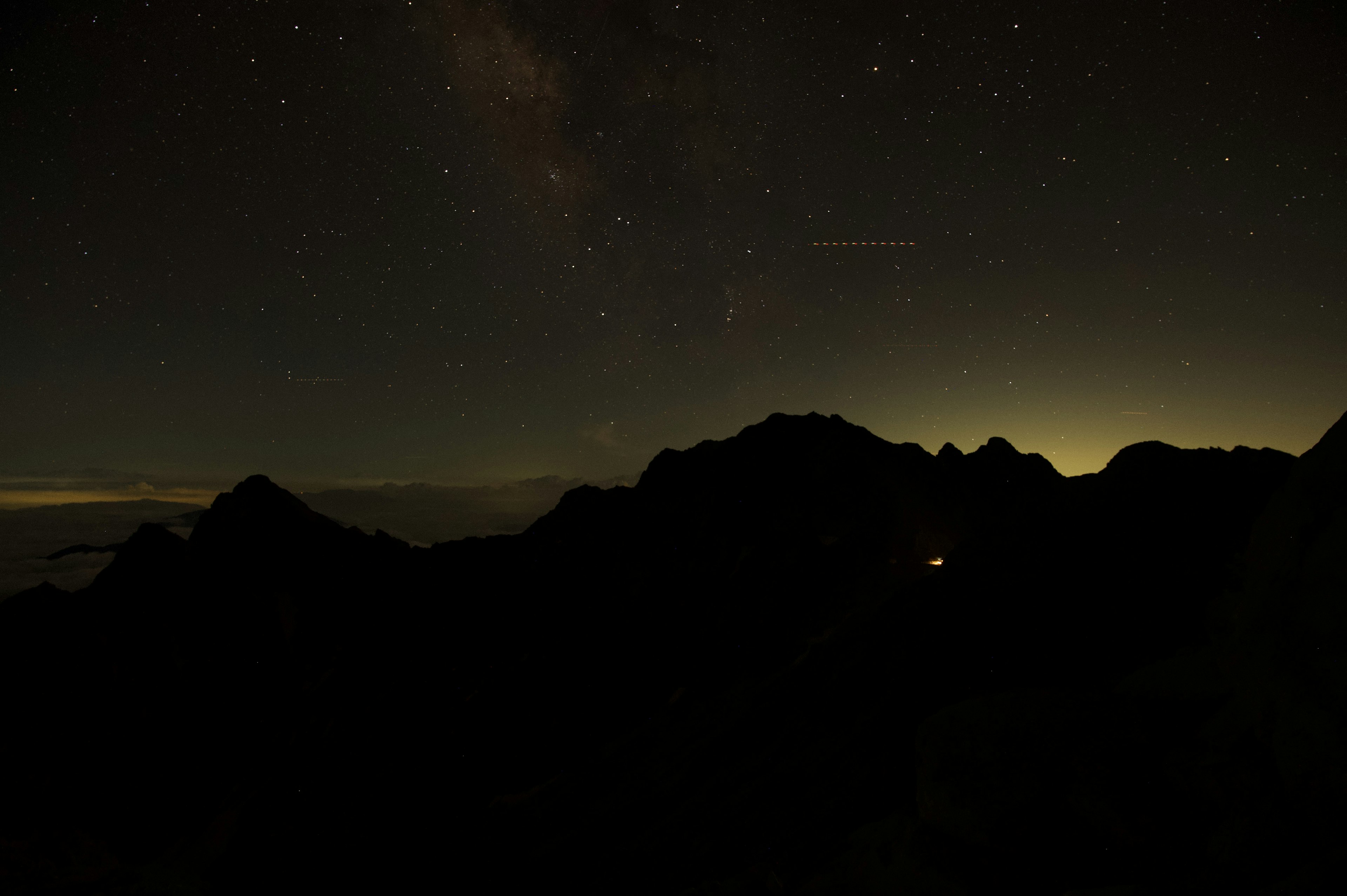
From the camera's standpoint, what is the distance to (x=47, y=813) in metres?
43.4

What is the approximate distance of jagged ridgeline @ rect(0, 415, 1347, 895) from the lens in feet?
26.8

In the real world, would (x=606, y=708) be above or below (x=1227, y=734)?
below

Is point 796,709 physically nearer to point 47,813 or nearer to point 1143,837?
point 1143,837

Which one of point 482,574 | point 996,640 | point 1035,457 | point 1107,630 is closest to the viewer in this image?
point 1107,630

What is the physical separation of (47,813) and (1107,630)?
70.1 meters

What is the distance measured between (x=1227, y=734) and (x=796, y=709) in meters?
14.5

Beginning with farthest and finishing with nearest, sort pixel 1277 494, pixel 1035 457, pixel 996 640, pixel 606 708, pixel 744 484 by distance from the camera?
pixel 1035 457 → pixel 744 484 → pixel 606 708 → pixel 996 640 → pixel 1277 494

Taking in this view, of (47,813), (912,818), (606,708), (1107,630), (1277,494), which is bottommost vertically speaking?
(47,813)

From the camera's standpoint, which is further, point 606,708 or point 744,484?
point 744,484

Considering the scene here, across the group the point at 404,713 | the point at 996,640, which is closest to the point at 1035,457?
the point at 996,640

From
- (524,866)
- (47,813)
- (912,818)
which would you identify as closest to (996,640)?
(912,818)

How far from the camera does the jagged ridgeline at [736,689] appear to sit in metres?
8.18

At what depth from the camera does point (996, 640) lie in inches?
667

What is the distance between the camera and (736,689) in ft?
92.5
